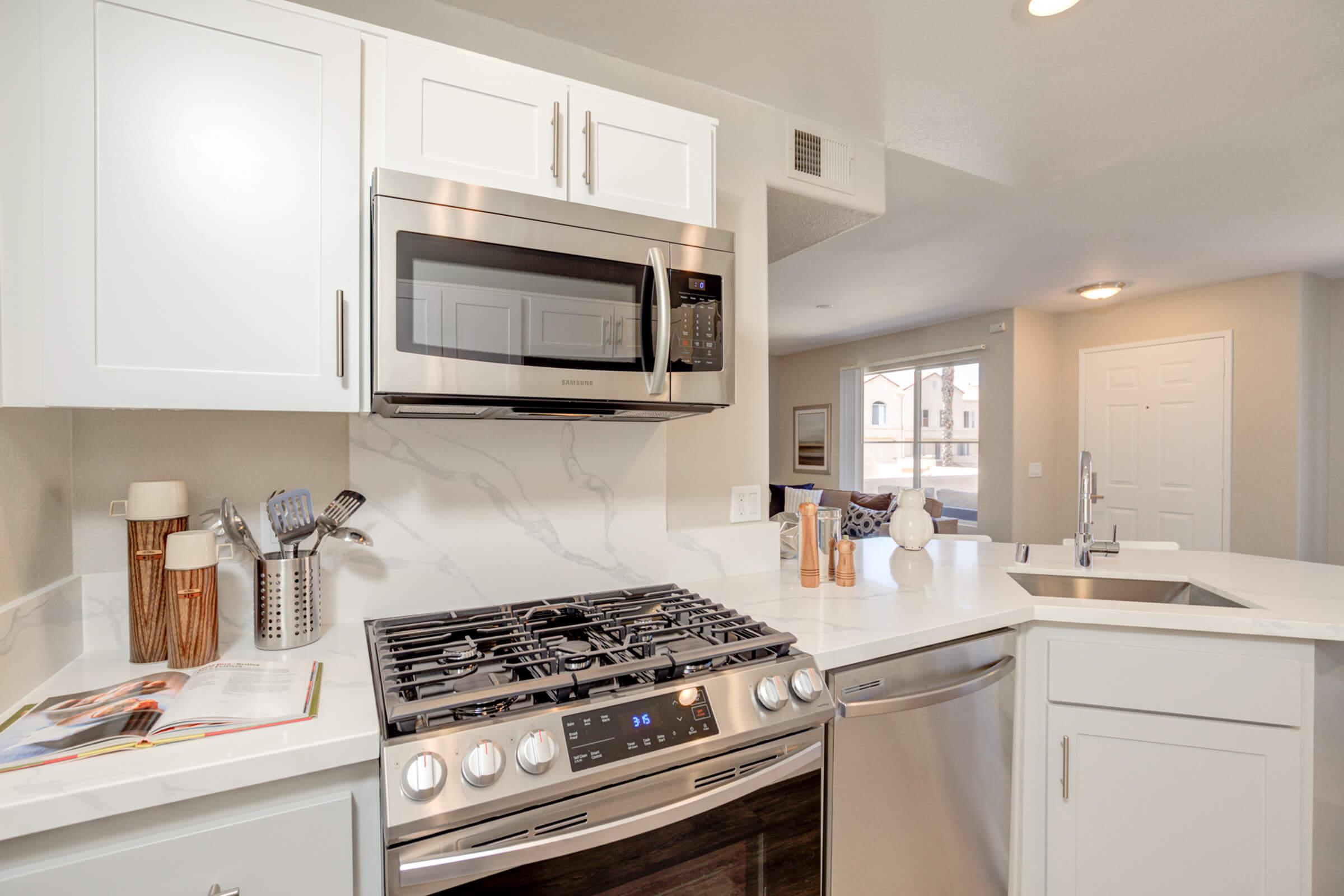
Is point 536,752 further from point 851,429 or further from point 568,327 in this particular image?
point 851,429

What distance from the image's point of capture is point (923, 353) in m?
6.20

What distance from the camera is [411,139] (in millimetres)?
1201

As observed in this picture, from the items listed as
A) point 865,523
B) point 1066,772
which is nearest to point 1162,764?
point 1066,772

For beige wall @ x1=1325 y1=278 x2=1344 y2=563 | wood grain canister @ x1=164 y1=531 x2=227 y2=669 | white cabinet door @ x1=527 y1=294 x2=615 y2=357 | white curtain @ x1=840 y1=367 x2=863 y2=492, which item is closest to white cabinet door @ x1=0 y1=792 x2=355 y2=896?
wood grain canister @ x1=164 y1=531 x2=227 y2=669

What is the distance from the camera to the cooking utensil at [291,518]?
4.14 ft

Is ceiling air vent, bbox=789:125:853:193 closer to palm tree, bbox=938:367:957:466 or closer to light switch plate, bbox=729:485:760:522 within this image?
light switch plate, bbox=729:485:760:522

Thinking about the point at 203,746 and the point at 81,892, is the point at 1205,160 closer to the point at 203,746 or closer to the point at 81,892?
the point at 203,746

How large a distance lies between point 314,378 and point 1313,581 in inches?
105

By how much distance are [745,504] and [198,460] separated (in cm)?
140

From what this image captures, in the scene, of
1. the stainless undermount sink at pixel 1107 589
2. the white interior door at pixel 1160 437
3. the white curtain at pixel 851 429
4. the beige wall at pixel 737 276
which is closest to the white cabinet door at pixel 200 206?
the beige wall at pixel 737 276

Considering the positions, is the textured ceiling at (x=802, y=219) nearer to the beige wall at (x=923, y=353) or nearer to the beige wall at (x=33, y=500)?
the beige wall at (x=33, y=500)

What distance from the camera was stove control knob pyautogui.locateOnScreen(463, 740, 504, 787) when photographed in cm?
86

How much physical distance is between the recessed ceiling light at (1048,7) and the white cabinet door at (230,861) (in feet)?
7.02

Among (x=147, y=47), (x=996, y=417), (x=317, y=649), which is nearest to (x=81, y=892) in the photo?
(x=317, y=649)
